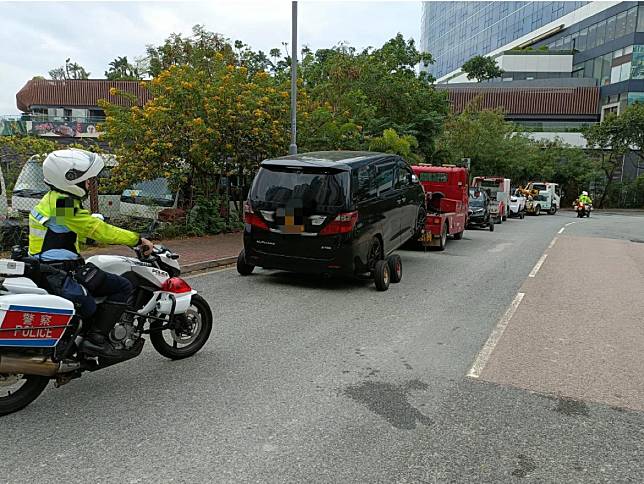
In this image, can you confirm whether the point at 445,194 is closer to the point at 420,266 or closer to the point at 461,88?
the point at 420,266

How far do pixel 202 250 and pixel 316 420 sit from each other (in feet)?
26.3

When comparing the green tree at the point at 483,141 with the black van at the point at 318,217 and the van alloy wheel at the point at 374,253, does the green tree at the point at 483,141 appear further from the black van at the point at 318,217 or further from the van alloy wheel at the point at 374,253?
the black van at the point at 318,217

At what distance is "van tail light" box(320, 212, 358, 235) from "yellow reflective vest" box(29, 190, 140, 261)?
14.0ft

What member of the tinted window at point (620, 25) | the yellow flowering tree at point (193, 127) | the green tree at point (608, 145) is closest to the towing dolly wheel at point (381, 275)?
the yellow flowering tree at point (193, 127)

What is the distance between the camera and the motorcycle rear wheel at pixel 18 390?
12.9 ft

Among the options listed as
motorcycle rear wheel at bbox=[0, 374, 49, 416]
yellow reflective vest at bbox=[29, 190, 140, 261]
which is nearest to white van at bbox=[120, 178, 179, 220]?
yellow reflective vest at bbox=[29, 190, 140, 261]

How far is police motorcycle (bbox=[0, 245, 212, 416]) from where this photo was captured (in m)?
3.80

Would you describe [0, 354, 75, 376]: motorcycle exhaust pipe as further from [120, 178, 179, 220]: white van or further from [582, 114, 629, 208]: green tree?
[582, 114, 629, 208]: green tree

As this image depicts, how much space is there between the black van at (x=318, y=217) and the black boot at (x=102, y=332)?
4155mm

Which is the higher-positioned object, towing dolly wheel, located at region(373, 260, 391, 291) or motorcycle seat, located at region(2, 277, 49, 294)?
motorcycle seat, located at region(2, 277, 49, 294)

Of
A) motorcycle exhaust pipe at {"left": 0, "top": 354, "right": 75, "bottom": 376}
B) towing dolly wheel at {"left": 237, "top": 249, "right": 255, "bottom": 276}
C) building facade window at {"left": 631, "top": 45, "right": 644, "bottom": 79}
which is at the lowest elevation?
towing dolly wheel at {"left": 237, "top": 249, "right": 255, "bottom": 276}

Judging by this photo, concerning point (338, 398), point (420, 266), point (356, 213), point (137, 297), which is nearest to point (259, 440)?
point (338, 398)

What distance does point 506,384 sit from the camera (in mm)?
4891

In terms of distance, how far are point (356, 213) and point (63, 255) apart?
475 cm
